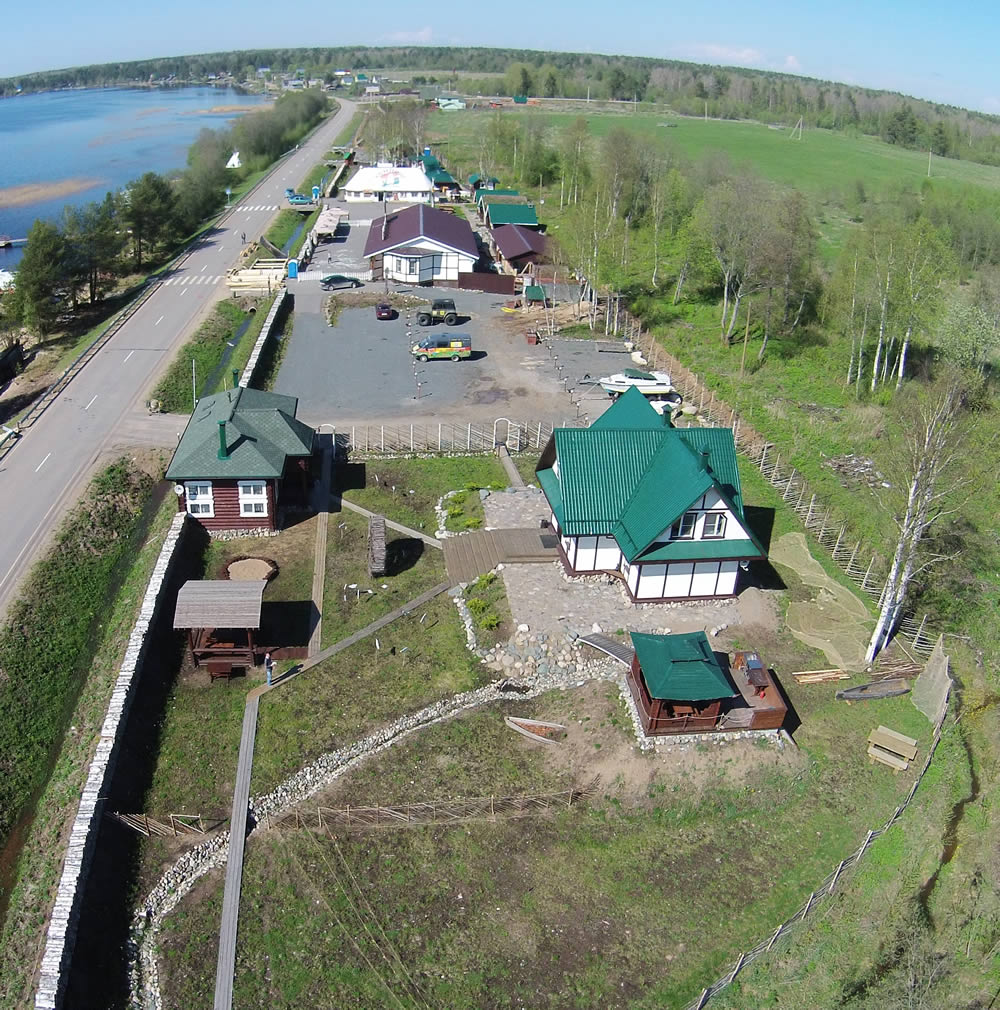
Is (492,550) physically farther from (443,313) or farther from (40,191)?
(40,191)

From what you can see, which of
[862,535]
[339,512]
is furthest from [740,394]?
[339,512]

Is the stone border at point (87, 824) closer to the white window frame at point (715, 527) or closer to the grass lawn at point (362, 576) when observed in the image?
the grass lawn at point (362, 576)

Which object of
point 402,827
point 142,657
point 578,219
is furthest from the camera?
point 578,219

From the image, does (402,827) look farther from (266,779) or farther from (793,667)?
(793,667)

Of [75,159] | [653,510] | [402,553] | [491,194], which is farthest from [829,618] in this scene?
[75,159]

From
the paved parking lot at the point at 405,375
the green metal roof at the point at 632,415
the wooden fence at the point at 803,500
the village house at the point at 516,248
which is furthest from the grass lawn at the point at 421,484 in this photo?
the village house at the point at 516,248
